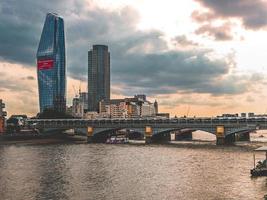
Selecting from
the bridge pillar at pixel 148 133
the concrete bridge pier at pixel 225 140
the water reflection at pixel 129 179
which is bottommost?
the water reflection at pixel 129 179

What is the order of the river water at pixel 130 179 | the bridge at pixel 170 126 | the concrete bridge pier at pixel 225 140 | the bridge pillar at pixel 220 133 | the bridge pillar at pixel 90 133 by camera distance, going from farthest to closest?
the bridge pillar at pixel 90 133, the bridge pillar at pixel 220 133, the bridge at pixel 170 126, the concrete bridge pier at pixel 225 140, the river water at pixel 130 179

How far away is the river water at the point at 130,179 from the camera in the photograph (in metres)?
55.0

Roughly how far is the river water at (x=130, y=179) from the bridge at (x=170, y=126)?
53.9 m

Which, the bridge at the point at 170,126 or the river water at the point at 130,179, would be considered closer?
the river water at the point at 130,179

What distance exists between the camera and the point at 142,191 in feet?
187

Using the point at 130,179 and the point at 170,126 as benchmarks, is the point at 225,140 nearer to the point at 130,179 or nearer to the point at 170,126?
the point at 170,126

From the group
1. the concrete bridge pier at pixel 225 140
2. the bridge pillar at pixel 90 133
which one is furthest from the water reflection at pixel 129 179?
the bridge pillar at pixel 90 133

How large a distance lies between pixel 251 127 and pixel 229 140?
1615 centimetres

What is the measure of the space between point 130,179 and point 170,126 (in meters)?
98.1

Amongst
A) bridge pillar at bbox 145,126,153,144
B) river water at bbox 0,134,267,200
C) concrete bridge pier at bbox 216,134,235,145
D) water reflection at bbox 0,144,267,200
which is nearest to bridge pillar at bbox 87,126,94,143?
bridge pillar at bbox 145,126,153,144

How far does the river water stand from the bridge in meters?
53.9

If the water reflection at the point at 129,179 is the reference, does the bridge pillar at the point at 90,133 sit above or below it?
above

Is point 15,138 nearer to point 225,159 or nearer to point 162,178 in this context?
point 225,159

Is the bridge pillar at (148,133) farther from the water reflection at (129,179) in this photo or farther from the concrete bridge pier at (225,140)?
the water reflection at (129,179)
